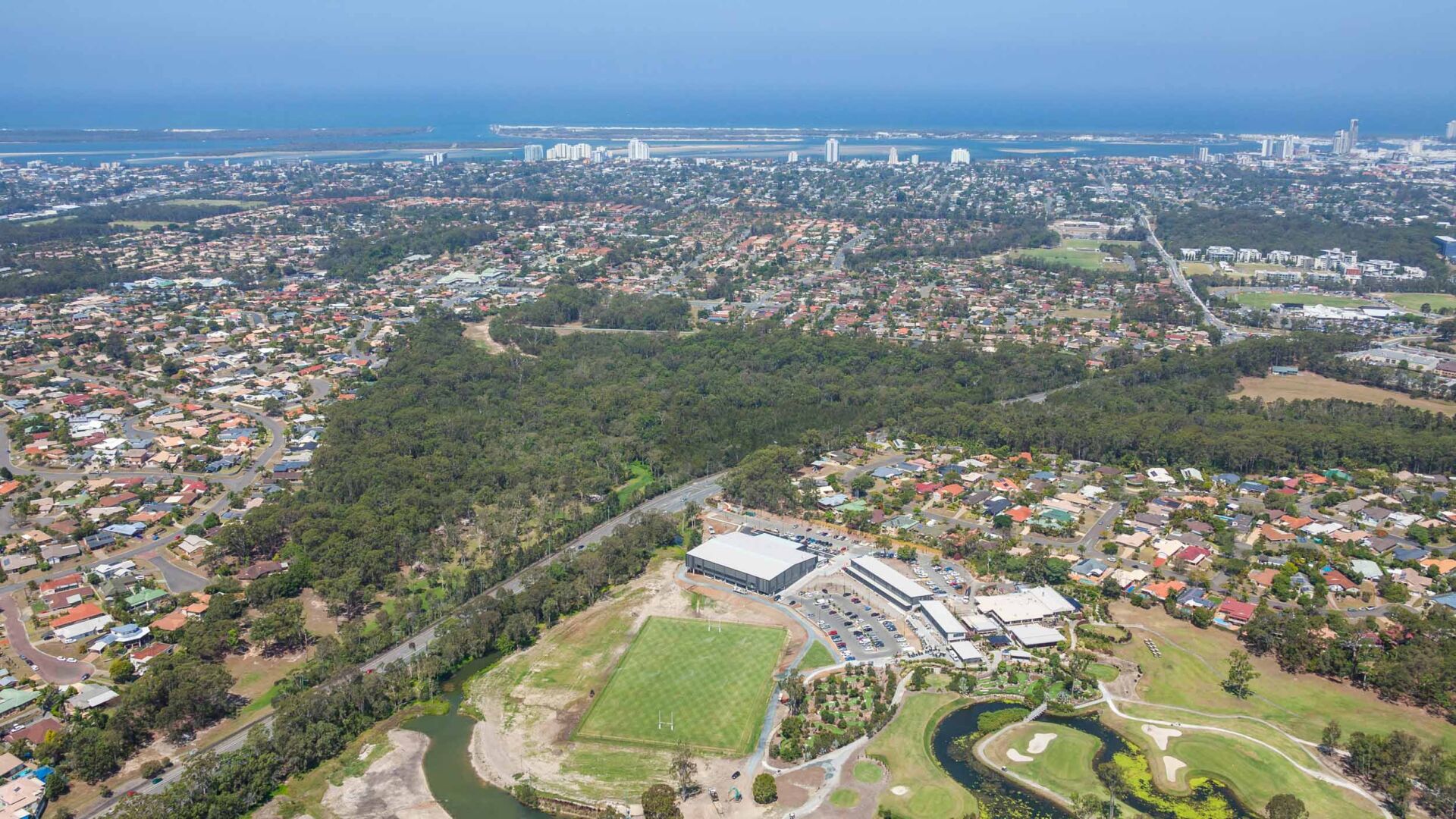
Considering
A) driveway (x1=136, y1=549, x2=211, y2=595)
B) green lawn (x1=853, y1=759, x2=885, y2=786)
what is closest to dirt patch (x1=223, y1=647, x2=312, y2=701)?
driveway (x1=136, y1=549, x2=211, y2=595)

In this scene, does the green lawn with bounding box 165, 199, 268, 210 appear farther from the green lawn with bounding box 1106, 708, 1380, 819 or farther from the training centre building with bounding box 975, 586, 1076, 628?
the green lawn with bounding box 1106, 708, 1380, 819

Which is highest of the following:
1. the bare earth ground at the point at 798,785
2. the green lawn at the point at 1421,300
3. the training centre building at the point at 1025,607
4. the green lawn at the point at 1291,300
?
the green lawn at the point at 1421,300

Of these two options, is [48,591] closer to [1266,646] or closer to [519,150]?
[1266,646]

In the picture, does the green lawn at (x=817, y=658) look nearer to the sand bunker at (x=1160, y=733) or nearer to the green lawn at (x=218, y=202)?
the sand bunker at (x=1160, y=733)

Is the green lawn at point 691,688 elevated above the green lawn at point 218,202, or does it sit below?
below

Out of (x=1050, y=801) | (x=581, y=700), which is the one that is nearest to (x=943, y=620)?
(x=1050, y=801)

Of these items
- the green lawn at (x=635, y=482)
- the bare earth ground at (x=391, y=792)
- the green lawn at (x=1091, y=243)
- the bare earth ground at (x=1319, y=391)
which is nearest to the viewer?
the bare earth ground at (x=391, y=792)

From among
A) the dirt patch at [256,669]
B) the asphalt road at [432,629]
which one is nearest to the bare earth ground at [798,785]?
the asphalt road at [432,629]

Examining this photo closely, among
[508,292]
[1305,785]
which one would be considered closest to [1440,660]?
[1305,785]
